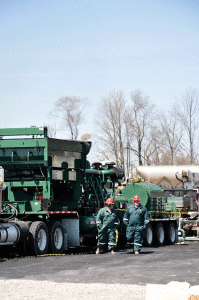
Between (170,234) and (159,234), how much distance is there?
1207 millimetres

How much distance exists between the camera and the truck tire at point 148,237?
68.4ft

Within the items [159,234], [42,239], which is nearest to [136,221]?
[42,239]

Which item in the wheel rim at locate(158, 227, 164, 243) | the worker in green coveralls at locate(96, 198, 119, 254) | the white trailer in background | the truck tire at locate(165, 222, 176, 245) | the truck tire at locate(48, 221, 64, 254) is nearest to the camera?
the truck tire at locate(48, 221, 64, 254)

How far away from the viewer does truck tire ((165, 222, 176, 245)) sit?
76.7ft

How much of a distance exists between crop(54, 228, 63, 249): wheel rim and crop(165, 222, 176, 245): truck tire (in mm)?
7523

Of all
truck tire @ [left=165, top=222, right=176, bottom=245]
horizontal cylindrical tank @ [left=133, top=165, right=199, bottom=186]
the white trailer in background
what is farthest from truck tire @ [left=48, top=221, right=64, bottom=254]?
horizontal cylindrical tank @ [left=133, top=165, right=199, bottom=186]

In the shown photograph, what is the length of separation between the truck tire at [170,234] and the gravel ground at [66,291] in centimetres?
1392

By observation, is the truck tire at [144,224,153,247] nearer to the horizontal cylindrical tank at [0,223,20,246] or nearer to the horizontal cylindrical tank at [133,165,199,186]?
the horizontal cylindrical tank at [0,223,20,246]

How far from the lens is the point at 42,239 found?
16.3 m

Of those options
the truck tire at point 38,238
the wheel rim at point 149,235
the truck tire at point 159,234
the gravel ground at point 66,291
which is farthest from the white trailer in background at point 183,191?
Answer: the gravel ground at point 66,291

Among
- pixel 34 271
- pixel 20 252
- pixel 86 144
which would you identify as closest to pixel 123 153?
pixel 86 144

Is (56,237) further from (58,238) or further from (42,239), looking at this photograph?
(42,239)

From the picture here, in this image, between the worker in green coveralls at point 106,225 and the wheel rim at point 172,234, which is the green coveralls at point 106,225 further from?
the wheel rim at point 172,234

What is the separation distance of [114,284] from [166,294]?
346 centimetres
